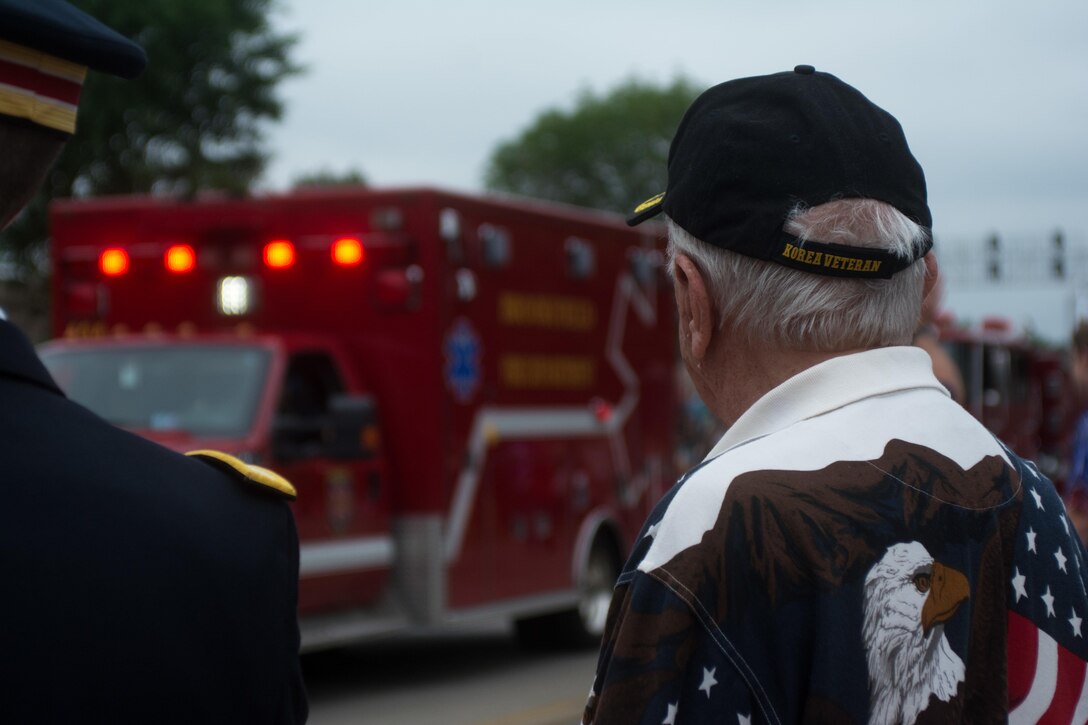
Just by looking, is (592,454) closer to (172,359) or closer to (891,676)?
(172,359)

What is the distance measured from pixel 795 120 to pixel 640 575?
589 mm

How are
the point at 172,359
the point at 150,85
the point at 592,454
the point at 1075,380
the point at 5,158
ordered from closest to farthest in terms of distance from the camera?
the point at 5,158
the point at 1075,380
the point at 172,359
the point at 592,454
the point at 150,85

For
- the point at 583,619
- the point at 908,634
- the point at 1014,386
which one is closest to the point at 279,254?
the point at 583,619

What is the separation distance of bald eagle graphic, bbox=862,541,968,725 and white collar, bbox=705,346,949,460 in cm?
20

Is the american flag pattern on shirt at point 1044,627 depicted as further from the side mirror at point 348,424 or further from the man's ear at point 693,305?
the side mirror at point 348,424

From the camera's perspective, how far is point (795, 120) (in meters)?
1.94

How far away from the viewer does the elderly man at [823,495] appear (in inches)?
67.0

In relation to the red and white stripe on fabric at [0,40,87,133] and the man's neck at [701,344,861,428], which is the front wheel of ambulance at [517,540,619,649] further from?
the red and white stripe on fabric at [0,40,87,133]

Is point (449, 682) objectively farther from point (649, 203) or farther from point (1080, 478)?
point (649, 203)

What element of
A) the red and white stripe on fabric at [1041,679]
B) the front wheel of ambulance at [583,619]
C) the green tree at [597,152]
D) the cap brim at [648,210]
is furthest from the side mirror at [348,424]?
the green tree at [597,152]

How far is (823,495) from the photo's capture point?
1.77m

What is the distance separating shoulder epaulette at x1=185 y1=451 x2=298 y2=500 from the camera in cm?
190

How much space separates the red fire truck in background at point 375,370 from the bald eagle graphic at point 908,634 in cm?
659

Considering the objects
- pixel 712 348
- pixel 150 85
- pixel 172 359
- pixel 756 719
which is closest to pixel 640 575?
pixel 756 719
